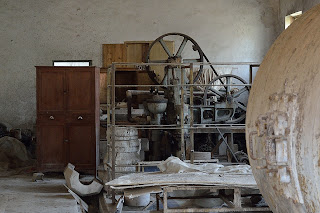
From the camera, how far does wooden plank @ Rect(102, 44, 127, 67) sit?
461 inches

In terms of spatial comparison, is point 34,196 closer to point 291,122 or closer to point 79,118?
point 79,118

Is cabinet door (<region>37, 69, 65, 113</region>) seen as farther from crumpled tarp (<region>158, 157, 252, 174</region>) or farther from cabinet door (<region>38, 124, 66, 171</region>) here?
crumpled tarp (<region>158, 157, 252, 174</region>)

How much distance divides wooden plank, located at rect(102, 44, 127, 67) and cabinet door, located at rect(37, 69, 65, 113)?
3884 mm

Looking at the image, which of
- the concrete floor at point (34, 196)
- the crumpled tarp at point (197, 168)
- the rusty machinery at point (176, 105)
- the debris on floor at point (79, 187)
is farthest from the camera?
the rusty machinery at point (176, 105)

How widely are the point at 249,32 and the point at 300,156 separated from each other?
10.0m

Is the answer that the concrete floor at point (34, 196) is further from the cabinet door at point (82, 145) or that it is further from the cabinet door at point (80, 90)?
the cabinet door at point (80, 90)

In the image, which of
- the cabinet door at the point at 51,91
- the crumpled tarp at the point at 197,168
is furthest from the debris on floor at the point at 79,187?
the cabinet door at the point at 51,91

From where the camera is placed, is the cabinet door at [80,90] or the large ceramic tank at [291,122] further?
the cabinet door at [80,90]

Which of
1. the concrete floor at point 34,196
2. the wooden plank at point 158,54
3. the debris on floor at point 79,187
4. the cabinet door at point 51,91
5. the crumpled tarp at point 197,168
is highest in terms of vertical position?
the wooden plank at point 158,54

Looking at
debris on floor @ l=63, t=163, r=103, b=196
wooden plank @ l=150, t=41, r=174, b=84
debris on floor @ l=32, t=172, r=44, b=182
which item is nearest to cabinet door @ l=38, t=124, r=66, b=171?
debris on floor @ l=32, t=172, r=44, b=182

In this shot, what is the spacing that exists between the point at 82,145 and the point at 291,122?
5.92m

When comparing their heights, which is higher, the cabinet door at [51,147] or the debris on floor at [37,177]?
the cabinet door at [51,147]

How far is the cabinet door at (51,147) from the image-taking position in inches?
308

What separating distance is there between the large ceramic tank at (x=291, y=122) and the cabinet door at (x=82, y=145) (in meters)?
5.37
